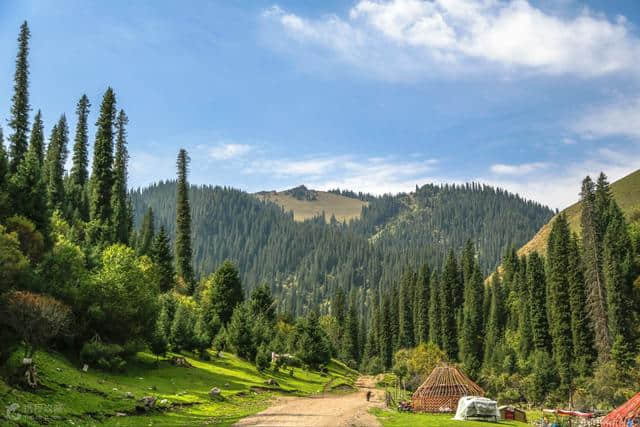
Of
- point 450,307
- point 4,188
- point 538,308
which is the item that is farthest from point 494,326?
point 4,188

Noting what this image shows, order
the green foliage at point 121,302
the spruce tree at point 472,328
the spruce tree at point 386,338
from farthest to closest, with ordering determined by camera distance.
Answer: the spruce tree at point 386,338
the spruce tree at point 472,328
the green foliage at point 121,302

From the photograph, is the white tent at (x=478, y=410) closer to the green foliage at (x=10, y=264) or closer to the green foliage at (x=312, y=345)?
the green foliage at (x=10, y=264)

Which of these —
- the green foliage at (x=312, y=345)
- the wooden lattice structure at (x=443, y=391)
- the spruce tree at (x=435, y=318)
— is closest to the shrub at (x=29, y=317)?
the wooden lattice structure at (x=443, y=391)

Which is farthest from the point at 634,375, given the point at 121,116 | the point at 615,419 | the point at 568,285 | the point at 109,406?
the point at 121,116

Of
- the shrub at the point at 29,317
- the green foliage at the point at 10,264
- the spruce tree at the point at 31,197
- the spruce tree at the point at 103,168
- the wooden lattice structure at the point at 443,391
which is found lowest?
the wooden lattice structure at the point at 443,391

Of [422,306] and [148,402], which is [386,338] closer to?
[422,306]

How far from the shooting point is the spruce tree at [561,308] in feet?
278

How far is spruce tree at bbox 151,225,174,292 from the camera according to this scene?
93750 mm

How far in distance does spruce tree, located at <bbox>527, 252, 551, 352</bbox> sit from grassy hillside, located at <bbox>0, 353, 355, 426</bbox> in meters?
51.5

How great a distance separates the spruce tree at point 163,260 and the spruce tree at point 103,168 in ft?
45.3

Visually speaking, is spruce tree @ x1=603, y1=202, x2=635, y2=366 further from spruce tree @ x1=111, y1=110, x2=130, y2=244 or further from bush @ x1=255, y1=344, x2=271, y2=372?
spruce tree @ x1=111, y1=110, x2=130, y2=244

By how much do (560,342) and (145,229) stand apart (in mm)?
91328

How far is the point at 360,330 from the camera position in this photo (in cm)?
18362

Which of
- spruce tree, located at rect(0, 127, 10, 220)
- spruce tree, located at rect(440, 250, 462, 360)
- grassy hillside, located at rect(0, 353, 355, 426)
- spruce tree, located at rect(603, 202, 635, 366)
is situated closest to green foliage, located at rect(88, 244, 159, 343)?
grassy hillside, located at rect(0, 353, 355, 426)
